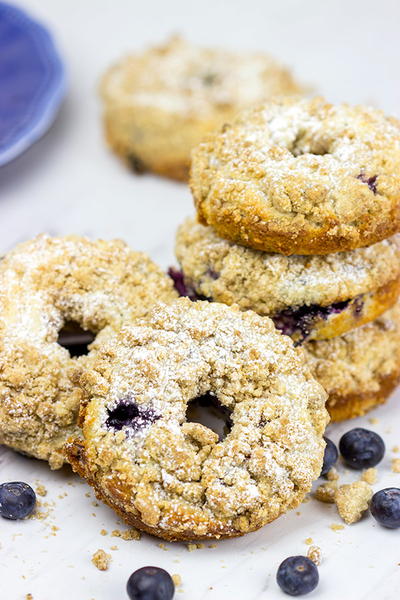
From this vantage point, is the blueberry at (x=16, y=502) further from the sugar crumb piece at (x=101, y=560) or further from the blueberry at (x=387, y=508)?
the blueberry at (x=387, y=508)

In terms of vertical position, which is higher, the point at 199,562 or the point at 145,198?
the point at 199,562

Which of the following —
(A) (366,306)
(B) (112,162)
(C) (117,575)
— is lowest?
(B) (112,162)

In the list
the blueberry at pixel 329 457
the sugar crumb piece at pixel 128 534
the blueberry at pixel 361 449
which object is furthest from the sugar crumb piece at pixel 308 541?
the sugar crumb piece at pixel 128 534

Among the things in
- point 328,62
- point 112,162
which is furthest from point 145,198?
point 328,62

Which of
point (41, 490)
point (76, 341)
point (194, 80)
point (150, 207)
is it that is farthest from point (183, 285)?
point (194, 80)

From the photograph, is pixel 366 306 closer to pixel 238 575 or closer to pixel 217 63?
pixel 238 575

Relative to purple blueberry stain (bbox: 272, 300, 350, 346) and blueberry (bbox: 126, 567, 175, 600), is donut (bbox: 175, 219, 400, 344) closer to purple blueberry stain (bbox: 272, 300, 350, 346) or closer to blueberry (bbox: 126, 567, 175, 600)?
purple blueberry stain (bbox: 272, 300, 350, 346)

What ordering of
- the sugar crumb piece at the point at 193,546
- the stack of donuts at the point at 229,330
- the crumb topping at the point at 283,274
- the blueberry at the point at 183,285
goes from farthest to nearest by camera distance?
the blueberry at the point at 183,285 → the crumb topping at the point at 283,274 → the sugar crumb piece at the point at 193,546 → the stack of donuts at the point at 229,330
